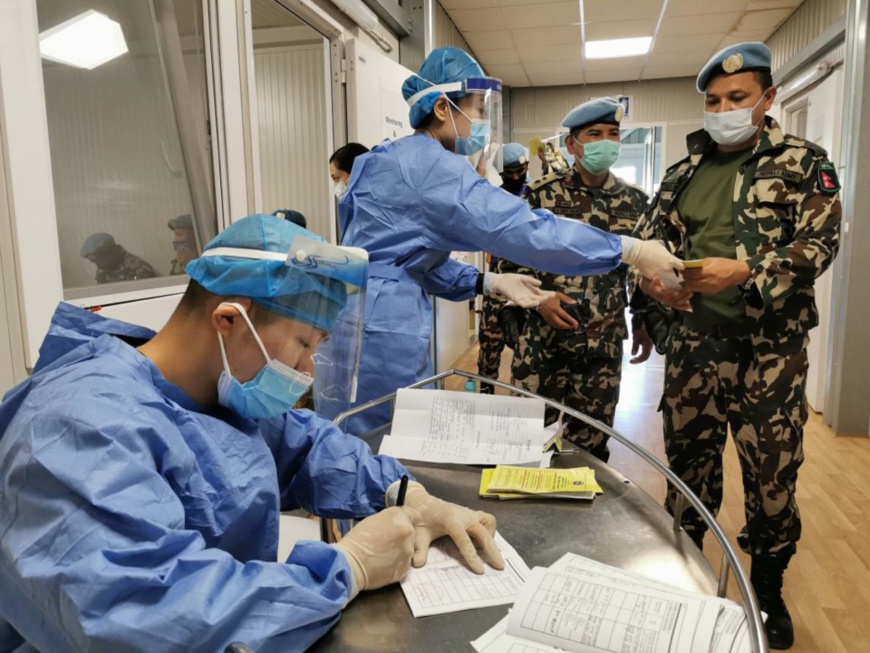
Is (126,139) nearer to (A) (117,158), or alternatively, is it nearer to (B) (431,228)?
(A) (117,158)

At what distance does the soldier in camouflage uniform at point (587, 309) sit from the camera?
2.13 meters

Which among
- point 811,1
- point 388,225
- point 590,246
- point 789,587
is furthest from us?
point 811,1

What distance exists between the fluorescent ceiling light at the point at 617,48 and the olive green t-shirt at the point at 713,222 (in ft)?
13.8

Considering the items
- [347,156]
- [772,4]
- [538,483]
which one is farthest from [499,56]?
[538,483]

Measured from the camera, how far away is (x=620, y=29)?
5.11 metres

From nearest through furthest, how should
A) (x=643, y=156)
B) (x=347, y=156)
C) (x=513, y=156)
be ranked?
(x=347, y=156), (x=513, y=156), (x=643, y=156)

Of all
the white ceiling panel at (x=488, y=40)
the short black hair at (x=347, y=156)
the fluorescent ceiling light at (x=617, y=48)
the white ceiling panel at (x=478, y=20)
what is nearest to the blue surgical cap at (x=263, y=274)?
the short black hair at (x=347, y=156)

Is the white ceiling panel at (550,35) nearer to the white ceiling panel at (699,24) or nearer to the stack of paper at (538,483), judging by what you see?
the white ceiling panel at (699,24)

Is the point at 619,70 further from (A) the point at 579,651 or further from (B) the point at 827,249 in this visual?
(A) the point at 579,651

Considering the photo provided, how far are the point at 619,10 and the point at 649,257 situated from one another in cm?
397

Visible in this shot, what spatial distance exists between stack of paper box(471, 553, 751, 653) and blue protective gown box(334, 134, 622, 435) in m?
0.84

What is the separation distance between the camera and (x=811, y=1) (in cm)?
423

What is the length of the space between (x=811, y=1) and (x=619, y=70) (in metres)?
2.31

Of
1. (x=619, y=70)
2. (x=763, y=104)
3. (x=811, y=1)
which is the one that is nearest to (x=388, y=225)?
(x=763, y=104)
